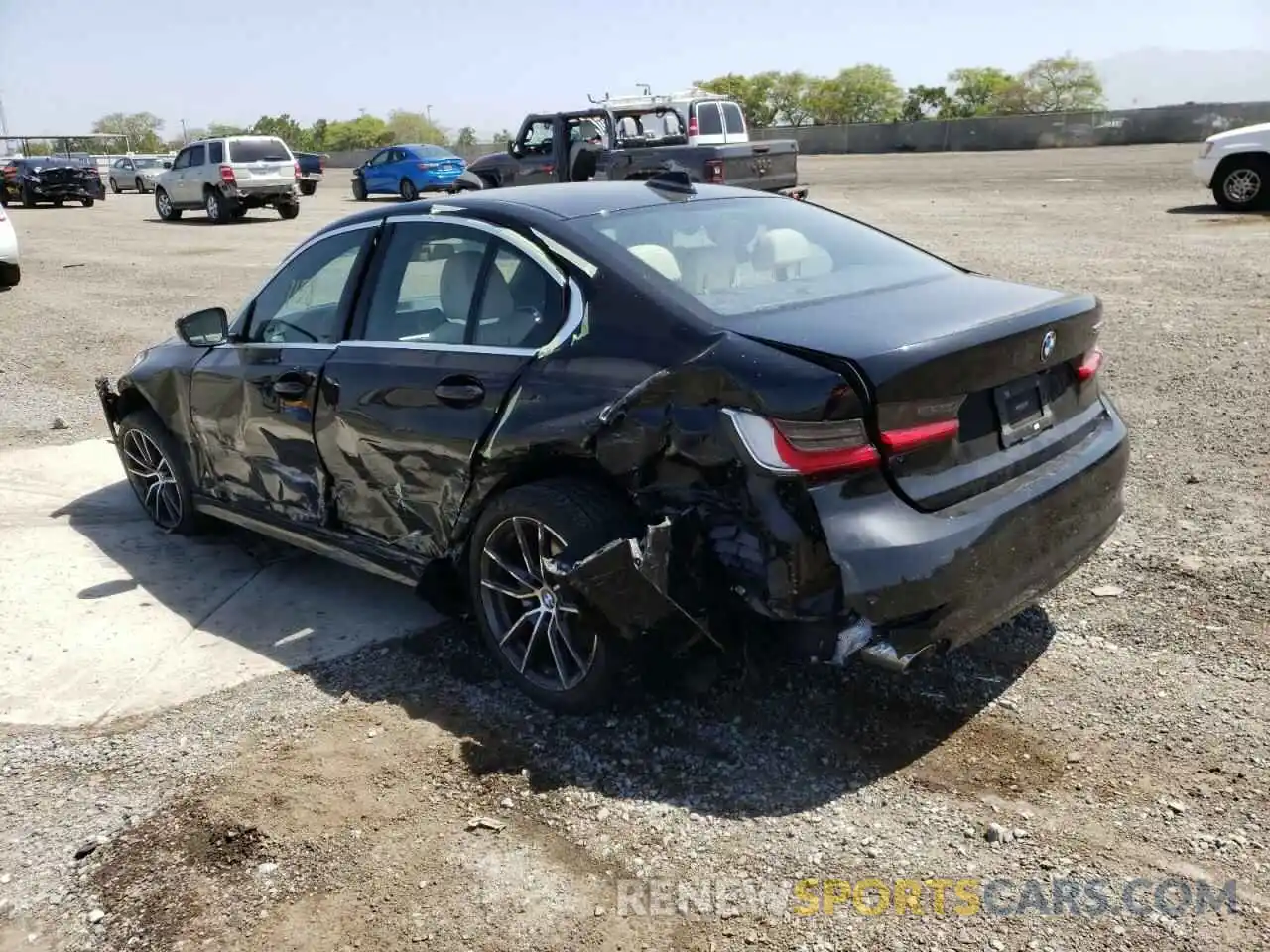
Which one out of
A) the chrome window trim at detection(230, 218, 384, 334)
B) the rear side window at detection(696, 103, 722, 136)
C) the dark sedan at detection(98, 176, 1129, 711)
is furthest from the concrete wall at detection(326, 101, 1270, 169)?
the chrome window trim at detection(230, 218, 384, 334)

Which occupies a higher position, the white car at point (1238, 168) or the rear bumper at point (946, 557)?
the white car at point (1238, 168)

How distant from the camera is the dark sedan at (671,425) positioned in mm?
3109

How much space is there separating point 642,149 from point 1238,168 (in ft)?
28.2

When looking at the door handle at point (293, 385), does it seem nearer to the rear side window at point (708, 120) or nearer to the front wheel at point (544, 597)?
the front wheel at point (544, 597)

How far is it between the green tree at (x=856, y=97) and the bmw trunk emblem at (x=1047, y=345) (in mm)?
79808

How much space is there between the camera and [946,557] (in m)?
3.14

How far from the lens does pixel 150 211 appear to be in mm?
31344

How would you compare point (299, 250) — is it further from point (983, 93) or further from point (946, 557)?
point (983, 93)

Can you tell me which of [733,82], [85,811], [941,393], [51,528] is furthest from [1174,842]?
[733,82]

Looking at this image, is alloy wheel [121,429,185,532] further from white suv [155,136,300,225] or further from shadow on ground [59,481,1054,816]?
white suv [155,136,300,225]

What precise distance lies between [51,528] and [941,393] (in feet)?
15.8

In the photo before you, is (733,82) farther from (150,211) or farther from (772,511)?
(772,511)

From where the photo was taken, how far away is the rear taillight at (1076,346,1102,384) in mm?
3809

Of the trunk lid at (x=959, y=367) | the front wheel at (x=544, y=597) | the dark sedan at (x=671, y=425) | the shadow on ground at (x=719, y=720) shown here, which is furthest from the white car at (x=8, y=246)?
the trunk lid at (x=959, y=367)
